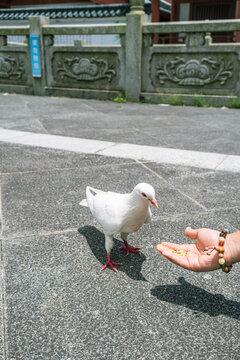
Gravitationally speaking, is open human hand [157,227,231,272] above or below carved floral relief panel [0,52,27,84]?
below

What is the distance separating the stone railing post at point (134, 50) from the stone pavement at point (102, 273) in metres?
5.64

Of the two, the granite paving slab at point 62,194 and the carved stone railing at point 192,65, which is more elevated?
the carved stone railing at point 192,65

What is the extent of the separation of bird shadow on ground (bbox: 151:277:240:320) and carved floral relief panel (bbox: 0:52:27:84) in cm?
1139

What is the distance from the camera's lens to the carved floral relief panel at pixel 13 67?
38.6 feet

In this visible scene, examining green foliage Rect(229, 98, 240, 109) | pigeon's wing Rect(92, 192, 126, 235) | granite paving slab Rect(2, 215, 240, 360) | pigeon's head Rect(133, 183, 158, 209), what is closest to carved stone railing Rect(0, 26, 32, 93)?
green foliage Rect(229, 98, 240, 109)

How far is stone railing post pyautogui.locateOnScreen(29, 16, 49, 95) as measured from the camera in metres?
11.0

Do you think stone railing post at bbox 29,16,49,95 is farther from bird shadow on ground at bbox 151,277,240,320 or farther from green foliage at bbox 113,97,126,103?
bird shadow on ground at bbox 151,277,240,320

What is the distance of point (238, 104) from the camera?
9250 millimetres

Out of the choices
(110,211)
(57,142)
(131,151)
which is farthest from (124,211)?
(57,142)

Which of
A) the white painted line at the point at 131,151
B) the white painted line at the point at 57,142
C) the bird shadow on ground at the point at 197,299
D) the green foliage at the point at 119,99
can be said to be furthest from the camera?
the green foliage at the point at 119,99

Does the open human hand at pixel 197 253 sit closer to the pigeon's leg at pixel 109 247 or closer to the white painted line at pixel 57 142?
the pigeon's leg at pixel 109 247

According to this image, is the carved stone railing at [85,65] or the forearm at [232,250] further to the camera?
the carved stone railing at [85,65]

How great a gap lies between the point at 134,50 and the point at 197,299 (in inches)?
356

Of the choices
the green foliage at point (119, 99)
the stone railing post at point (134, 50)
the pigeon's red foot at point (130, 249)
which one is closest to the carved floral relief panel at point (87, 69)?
the green foliage at point (119, 99)
